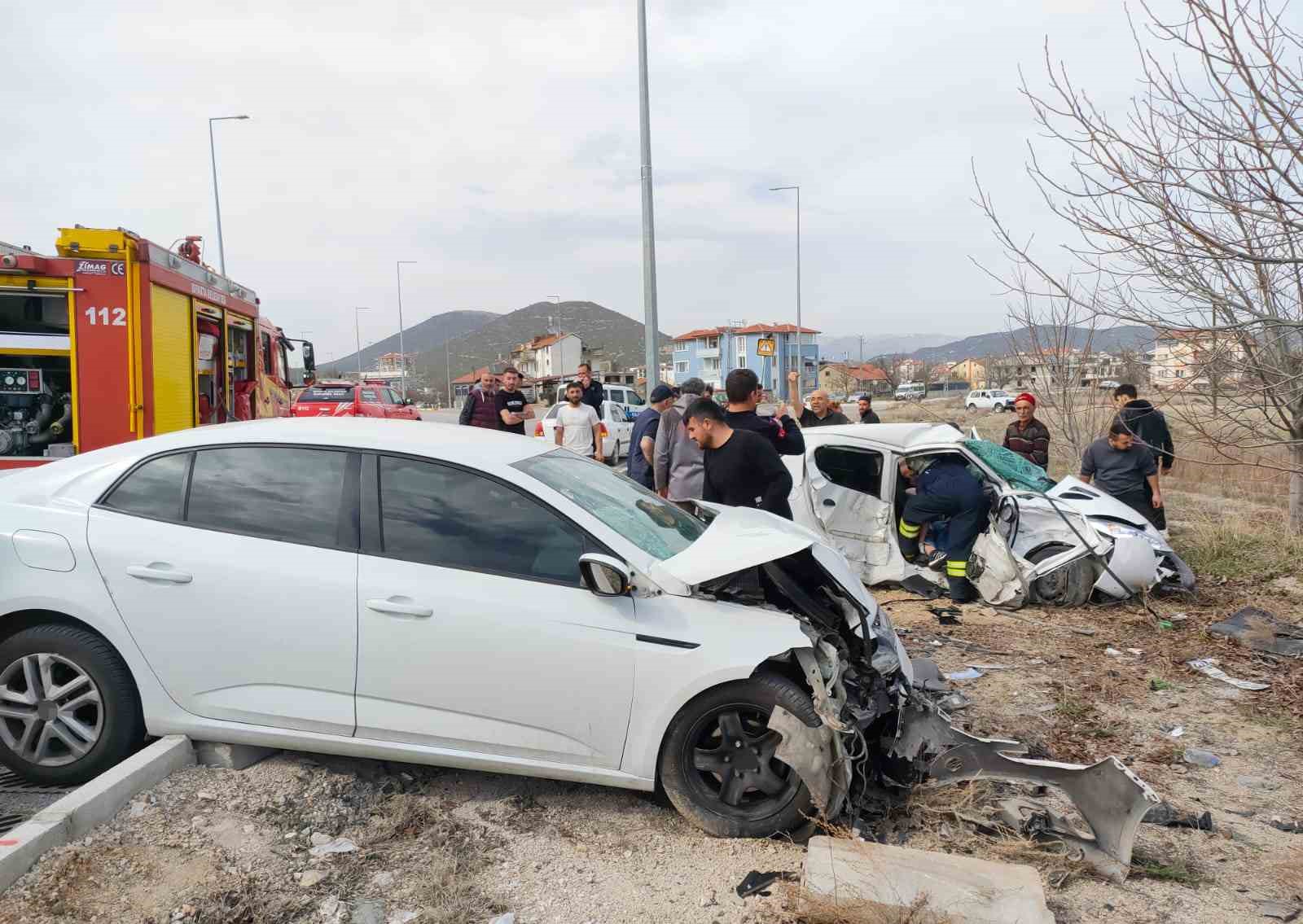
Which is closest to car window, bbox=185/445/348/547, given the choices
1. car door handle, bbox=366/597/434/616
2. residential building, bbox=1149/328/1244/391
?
car door handle, bbox=366/597/434/616

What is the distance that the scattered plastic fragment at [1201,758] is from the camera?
14.1ft

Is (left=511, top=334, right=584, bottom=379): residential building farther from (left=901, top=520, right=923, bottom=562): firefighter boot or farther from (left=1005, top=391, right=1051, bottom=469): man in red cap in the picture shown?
(left=901, top=520, right=923, bottom=562): firefighter boot

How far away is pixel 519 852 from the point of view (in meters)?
3.30

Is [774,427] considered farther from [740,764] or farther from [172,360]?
[172,360]

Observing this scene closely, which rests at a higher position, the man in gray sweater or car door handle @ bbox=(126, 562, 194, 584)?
the man in gray sweater

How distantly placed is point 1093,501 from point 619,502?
503 cm

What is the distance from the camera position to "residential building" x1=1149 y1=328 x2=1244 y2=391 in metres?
4.19

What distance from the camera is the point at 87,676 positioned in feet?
11.8

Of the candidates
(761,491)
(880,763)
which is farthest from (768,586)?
(761,491)

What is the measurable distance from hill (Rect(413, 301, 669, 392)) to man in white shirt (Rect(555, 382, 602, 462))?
123m

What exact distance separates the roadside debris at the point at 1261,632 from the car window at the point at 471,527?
199 inches

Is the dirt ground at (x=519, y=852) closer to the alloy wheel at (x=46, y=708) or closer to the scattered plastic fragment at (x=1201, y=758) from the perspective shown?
the scattered plastic fragment at (x=1201, y=758)

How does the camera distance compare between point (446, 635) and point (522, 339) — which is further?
point (522, 339)

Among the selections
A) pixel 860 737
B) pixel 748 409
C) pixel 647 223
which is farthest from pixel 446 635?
pixel 647 223
